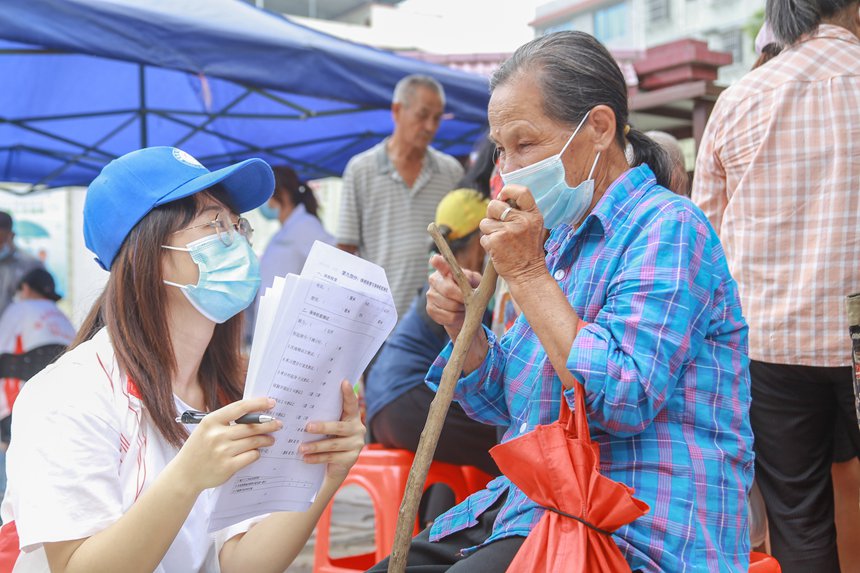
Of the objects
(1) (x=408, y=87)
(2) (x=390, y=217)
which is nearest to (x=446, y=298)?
(2) (x=390, y=217)

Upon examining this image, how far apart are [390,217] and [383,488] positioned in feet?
6.73

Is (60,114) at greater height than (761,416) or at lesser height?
greater

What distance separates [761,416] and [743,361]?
105cm

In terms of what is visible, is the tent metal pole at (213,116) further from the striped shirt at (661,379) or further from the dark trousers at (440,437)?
the striped shirt at (661,379)

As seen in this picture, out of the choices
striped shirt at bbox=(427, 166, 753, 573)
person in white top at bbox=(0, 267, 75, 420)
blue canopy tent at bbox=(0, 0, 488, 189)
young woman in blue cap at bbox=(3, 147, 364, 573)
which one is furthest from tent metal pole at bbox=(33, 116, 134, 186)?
striped shirt at bbox=(427, 166, 753, 573)

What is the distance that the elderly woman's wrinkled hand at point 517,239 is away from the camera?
1.59 metres

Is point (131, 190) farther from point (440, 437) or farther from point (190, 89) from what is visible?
point (190, 89)

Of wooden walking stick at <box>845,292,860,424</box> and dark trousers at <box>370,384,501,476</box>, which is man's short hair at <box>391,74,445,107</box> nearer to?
dark trousers at <box>370,384,501,476</box>

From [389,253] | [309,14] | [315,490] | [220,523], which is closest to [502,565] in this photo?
[315,490]

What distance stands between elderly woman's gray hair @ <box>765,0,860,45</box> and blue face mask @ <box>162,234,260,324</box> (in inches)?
72.1

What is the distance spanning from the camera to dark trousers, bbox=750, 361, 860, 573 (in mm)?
2578

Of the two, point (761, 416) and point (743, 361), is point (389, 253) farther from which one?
point (743, 361)

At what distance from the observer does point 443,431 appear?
3381mm

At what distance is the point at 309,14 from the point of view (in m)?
23.9
